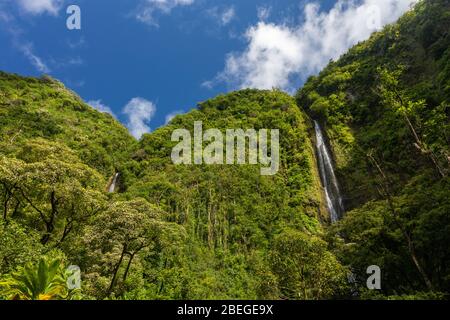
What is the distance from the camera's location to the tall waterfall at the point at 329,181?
36625 millimetres

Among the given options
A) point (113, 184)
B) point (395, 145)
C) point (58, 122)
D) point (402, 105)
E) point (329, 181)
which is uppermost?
point (58, 122)

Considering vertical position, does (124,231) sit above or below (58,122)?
below

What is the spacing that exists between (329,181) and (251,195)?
8.30 metres

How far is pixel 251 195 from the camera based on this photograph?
38562 millimetres

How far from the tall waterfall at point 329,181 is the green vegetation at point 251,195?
0.81 meters

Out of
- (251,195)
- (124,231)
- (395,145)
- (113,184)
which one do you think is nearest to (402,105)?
(395,145)

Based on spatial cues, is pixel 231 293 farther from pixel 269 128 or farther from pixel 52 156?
pixel 269 128

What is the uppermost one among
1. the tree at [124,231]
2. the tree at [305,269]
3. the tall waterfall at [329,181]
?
the tall waterfall at [329,181]

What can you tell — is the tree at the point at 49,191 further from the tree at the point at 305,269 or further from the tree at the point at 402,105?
the tree at the point at 402,105

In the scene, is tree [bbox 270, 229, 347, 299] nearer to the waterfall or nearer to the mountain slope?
the waterfall

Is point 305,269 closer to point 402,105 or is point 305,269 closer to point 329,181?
point 402,105

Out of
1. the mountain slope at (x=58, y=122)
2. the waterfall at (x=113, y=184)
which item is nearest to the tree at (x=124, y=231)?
the mountain slope at (x=58, y=122)
